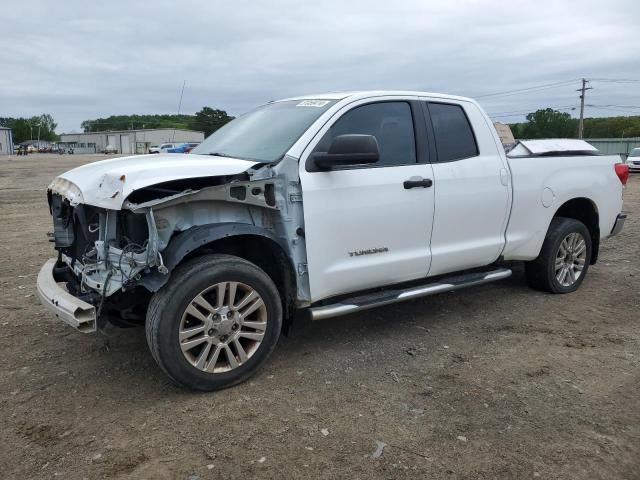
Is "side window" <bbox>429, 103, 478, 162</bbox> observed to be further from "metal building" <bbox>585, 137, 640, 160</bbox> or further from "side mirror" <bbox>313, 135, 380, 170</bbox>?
"metal building" <bbox>585, 137, 640, 160</bbox>

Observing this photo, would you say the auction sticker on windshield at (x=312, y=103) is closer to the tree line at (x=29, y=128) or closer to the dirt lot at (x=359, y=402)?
the dirt lot at (x=359, y=402)

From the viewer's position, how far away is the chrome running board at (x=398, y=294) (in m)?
3.85

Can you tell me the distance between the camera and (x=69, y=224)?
3982 millimetres

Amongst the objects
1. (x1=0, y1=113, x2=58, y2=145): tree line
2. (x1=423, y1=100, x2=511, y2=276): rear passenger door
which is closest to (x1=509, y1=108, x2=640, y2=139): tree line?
(x1=423, y1=100, x2=511, y2=276): rear passenger door

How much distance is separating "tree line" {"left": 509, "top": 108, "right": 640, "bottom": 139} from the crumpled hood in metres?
77.4

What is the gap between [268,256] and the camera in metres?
3.93

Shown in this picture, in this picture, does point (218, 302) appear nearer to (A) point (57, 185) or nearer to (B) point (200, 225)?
(B) point (200, 225)

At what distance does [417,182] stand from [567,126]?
83.9 metres

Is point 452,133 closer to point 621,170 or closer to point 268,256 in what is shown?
point 268,256

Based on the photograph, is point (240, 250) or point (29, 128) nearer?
point (240, 250)

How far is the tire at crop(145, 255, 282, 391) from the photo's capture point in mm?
3295

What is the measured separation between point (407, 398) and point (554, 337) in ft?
5.61

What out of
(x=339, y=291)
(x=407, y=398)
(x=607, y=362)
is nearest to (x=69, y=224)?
(x=339, y=291)

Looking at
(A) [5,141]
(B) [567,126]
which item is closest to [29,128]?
(A) [5,141]
